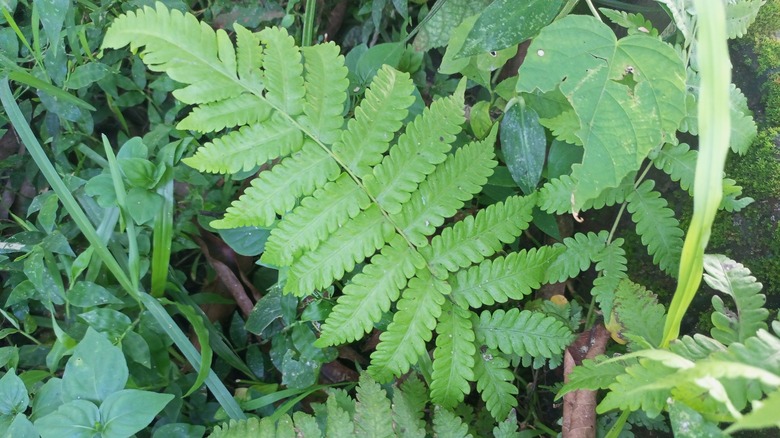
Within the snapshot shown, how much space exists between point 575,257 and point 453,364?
49 centimetres

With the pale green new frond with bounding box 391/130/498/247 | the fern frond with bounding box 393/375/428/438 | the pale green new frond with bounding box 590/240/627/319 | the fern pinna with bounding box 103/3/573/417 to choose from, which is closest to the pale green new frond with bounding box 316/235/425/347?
the fern pinna with bounding box 103/3/573/417

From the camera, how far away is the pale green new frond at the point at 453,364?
167 centimetres

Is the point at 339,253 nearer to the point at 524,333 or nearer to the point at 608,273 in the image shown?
the point at 524,333

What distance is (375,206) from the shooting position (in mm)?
1725

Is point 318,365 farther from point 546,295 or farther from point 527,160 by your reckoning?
point 527,160

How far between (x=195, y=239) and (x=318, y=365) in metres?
0.76

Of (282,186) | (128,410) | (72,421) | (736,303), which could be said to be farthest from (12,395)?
(736,303)

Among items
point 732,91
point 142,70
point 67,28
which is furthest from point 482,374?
point 67,28

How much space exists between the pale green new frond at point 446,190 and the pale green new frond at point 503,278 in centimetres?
19

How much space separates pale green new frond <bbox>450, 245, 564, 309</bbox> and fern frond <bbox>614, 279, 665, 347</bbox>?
0.23 meters

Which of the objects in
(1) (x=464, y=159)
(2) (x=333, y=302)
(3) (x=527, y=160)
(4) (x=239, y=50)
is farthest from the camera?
(2) (x=333, y=302)

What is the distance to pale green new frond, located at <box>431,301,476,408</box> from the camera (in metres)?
1.67

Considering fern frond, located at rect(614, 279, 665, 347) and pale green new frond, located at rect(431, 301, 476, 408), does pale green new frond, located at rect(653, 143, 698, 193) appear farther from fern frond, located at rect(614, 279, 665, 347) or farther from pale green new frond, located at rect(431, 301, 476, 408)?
pale green new frond, located at rect(431, 301, 476, 408)

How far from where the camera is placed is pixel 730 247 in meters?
1.73
